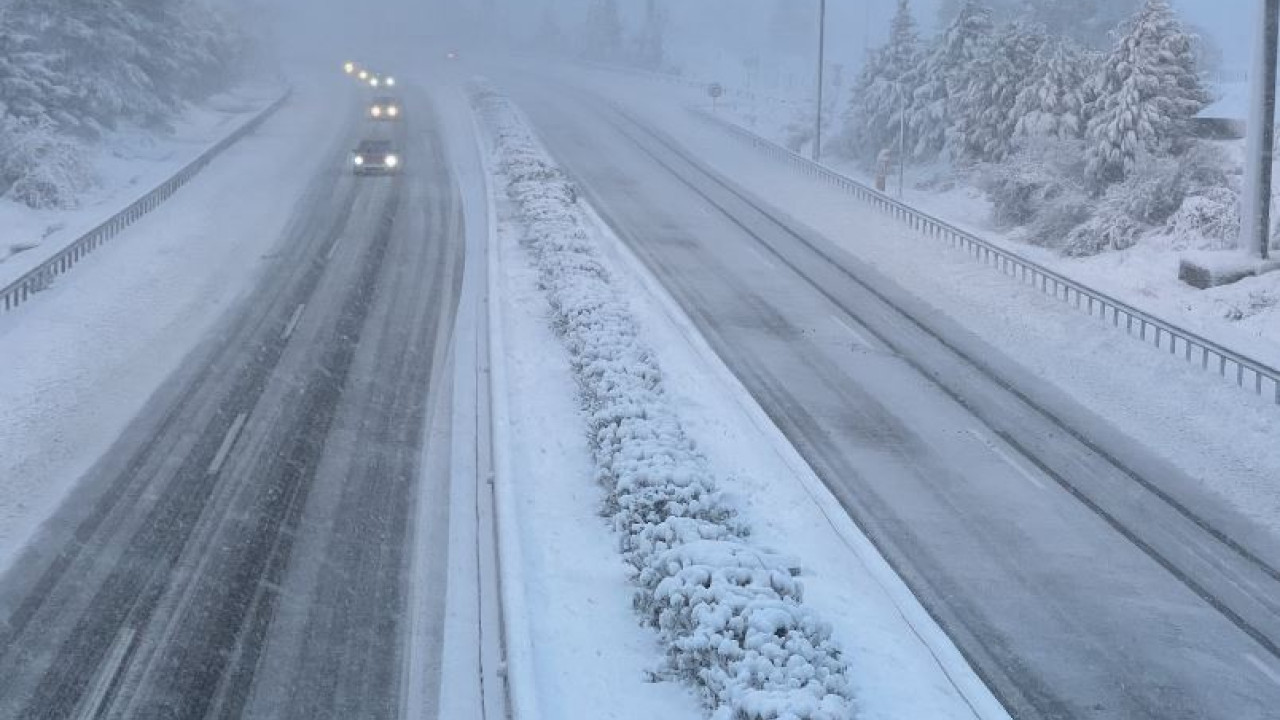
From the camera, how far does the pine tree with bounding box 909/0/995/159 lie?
1897 inches

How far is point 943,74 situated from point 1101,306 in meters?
27.7

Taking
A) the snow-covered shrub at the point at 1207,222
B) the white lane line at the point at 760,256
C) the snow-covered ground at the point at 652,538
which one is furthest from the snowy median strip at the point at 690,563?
the snow-covered shrub at the point at 1207,222

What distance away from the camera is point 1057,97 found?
126ft

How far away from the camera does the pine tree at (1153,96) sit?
32.8 meters

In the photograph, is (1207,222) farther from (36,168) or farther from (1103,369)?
(36,168)

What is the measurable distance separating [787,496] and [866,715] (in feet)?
18.0

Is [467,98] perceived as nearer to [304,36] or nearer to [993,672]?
[993,672]

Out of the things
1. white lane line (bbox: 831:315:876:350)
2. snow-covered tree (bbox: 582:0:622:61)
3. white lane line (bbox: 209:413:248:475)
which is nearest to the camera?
white lane line (bbox: 209:413:248:475)

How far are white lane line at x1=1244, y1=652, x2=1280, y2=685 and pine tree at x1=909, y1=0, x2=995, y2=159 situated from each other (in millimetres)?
38385

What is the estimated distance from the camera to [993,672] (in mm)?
11211

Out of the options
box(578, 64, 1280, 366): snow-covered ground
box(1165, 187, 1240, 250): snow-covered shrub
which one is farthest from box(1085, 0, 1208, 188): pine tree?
box(578, 64, 1280, 366): snow-covered ground

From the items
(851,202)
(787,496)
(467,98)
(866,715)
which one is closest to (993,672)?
(866,715)

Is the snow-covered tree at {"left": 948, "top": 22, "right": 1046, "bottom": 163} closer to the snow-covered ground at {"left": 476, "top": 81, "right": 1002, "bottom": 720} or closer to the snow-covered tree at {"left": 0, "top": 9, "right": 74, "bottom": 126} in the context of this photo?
the snow-covered ground at {"left": 476, "top": 81, "right": 1002, "bottom": 720}

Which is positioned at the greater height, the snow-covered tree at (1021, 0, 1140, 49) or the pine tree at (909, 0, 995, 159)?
the snow-covered tree at (1021, 0, 1140, 49)
